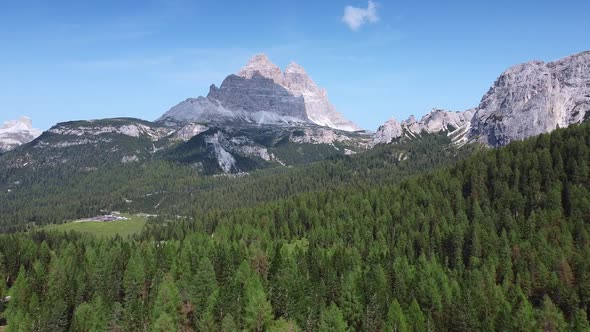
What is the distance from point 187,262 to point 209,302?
94.4 feet

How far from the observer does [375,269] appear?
112812 millimetres

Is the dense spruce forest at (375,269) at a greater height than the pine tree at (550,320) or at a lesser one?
greater

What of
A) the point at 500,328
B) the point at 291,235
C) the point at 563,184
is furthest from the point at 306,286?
the point at 563,184

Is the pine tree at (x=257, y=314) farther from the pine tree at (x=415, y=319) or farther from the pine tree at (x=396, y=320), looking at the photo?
the pine tree at (x=415, y=319)

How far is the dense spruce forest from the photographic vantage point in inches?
3762

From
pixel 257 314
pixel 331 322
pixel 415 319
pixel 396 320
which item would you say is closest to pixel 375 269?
pixel 415 319

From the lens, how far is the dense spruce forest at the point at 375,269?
9556 cm

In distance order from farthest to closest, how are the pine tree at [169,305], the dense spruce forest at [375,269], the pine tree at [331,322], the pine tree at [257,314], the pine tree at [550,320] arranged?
1. the pine tree at [169,305]
2. the dense spruce forest at [375,269]
3. the pine tree at [257,314]
4. the pine tree at [550,320]
5. the pine tree at [331,322]

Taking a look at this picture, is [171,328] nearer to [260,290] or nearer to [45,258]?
[260,290]

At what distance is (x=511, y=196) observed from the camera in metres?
170

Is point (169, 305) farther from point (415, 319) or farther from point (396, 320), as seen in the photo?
point (415, 319)

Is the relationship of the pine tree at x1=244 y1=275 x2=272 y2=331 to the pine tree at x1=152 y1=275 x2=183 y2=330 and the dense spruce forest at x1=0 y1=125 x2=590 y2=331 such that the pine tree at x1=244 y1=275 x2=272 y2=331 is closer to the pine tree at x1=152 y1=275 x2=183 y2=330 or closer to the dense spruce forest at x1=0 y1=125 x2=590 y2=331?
the dense spruce forest at x1=0 y1=125 x2=590 y2=331

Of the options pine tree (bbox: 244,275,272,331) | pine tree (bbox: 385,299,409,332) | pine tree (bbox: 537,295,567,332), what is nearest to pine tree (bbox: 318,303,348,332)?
pine tree (bbox: 385,299,409,332)

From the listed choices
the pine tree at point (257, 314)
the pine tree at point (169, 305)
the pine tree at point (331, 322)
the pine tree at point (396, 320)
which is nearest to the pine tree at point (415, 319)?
the pine tree at point (396, 320)
